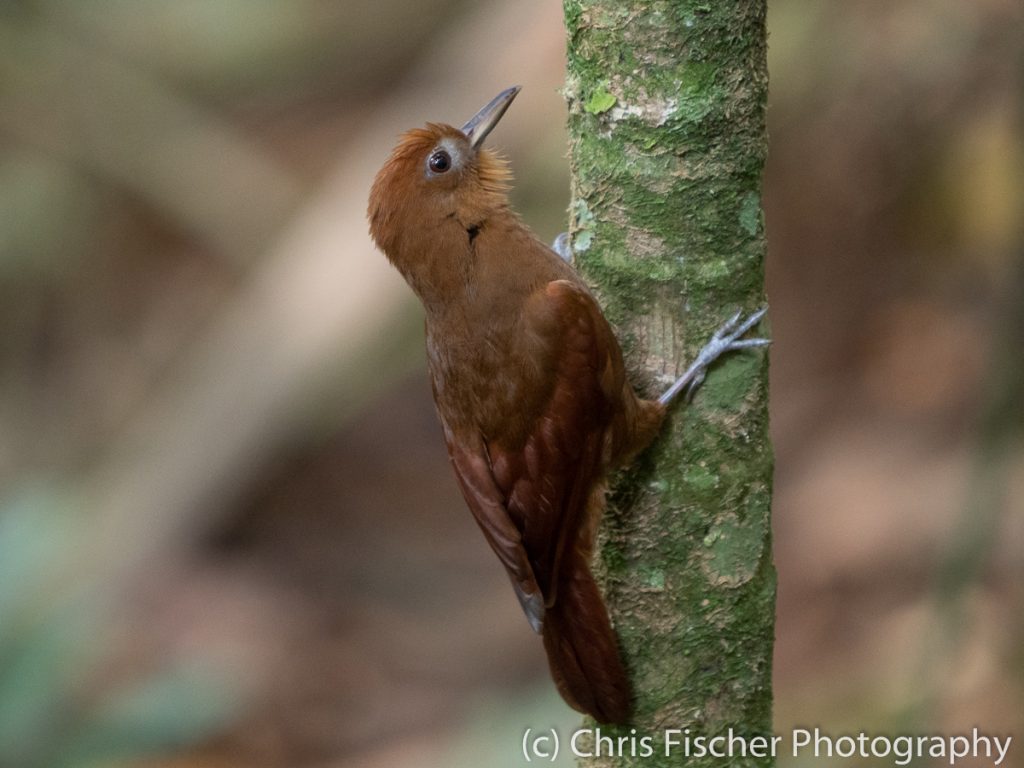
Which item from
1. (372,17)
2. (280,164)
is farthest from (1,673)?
(372,17)

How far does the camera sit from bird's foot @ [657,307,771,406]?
7.82ft

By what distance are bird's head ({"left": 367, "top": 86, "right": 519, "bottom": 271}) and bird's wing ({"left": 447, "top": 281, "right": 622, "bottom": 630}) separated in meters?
0.28

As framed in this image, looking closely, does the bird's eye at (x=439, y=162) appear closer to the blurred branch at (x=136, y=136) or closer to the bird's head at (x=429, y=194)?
the bird's head at (x=429, y=194)

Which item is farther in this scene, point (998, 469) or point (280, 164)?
point (280, 164)

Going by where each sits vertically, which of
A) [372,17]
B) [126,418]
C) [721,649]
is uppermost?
[372,17]

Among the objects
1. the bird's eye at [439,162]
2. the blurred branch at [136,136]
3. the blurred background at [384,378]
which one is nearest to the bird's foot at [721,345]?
the bird's eye at [439,162]

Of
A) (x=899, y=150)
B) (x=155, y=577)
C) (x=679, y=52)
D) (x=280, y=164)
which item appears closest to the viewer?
(x=679, y=52)

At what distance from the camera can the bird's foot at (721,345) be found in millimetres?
2385

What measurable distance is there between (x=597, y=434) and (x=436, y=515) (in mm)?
4026

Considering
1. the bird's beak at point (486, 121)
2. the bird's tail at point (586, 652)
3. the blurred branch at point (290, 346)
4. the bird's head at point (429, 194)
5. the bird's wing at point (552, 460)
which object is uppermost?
the blurred branch at point (290, 346)

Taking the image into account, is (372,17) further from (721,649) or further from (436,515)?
(721,649)

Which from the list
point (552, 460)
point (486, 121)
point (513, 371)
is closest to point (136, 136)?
point (486, 121)

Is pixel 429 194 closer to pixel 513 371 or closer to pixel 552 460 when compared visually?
pixel 513 371

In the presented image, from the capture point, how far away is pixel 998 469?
126 inches
